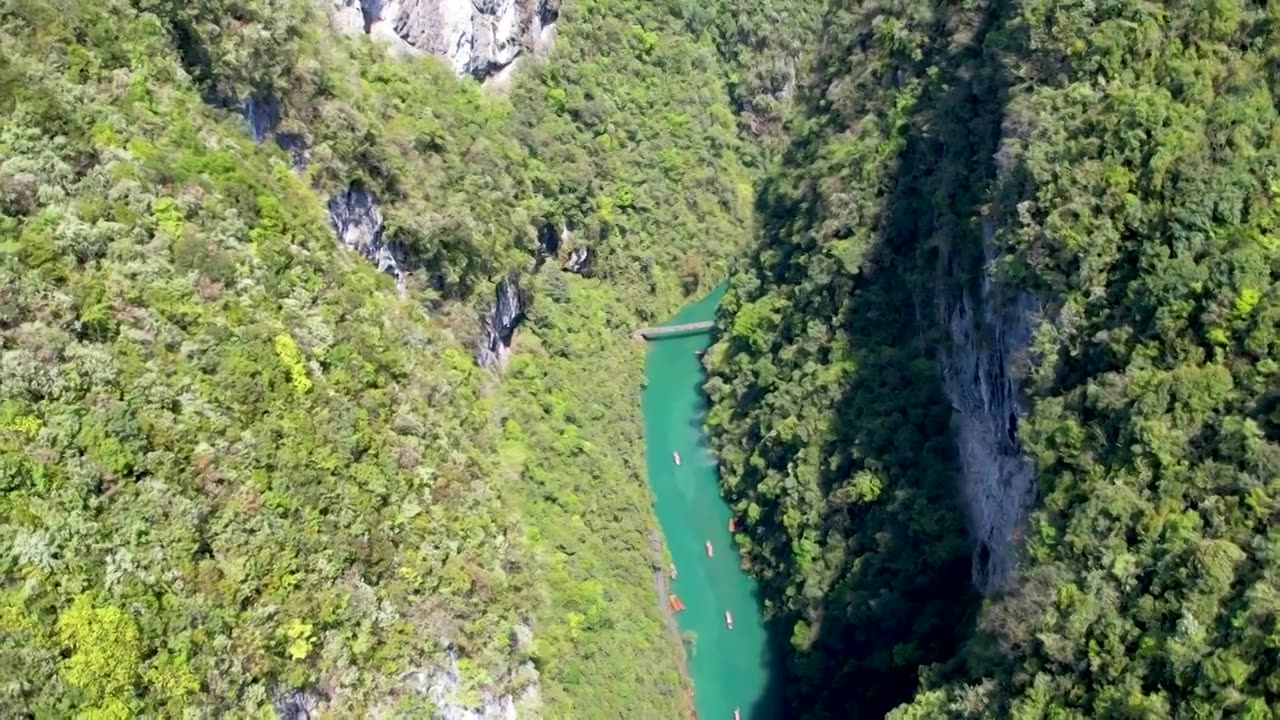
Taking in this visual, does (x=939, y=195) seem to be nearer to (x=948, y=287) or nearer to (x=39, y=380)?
(x=948, y=287)

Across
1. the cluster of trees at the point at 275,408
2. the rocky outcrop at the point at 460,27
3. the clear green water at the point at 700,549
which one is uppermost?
the rocky outcrop at the point at 460,27

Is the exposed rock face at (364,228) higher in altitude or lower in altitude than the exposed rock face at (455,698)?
higher

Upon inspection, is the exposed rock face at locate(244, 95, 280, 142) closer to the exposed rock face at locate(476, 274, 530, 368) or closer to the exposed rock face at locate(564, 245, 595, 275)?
the exposed rock face at locate(476, 274, 530, 368)

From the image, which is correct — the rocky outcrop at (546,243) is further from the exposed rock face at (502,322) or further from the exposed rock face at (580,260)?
the exposed rock face at (502,322)

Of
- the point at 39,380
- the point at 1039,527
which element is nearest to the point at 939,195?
the point at 1039,527

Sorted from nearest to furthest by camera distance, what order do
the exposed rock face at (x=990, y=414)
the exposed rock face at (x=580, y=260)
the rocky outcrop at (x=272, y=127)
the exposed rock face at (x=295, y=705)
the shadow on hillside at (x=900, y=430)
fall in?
the exposed rock face at (x=295, y=705), the exposed rock face at (x=990, y=414), the rocky outcrop at (x=272, y=127), the shadow on hillside at (x=900, y=430), the exposed rock face at (x=580, y=260)

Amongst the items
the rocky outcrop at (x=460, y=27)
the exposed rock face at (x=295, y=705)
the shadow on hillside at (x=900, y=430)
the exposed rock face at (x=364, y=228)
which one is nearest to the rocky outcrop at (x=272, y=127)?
the exposed rock face at (x=364, y=228)

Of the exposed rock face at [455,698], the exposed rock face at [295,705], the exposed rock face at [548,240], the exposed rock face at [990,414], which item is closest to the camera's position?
the exposed rock face at [295,705]

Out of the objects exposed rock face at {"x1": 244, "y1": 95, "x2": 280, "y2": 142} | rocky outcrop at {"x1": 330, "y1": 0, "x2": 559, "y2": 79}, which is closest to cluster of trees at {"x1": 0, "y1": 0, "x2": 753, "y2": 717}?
exposed rock face at {"x1": 244, "y1": 95, "x2": 280, "y2": 142}
